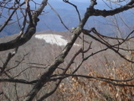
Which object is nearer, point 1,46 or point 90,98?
point 1,46

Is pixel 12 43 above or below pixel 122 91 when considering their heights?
above

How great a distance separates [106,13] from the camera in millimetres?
985

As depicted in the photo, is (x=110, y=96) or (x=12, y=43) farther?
(x=110, y=96)

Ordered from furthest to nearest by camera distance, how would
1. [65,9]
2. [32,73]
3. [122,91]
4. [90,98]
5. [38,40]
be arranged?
[65,9], [38,40], [32,73], [90,98], [122,91]

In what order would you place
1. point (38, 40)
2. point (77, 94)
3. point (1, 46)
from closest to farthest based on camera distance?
point (1, 46)
point (77, 94)
point (38, 40)

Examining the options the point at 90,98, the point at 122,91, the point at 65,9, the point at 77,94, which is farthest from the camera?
the point at 65,9

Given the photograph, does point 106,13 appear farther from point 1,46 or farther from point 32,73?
point 32,73

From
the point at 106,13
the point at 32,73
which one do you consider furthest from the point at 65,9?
the point at 106,13

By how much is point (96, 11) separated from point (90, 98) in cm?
255

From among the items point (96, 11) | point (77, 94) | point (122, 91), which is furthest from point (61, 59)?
point (77, 94)

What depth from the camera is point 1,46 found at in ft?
2.15

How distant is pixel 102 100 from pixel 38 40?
1532cm

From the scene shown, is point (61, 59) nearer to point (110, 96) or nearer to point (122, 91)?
point (122, 91)

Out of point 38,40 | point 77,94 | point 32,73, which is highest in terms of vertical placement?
point 77,94
